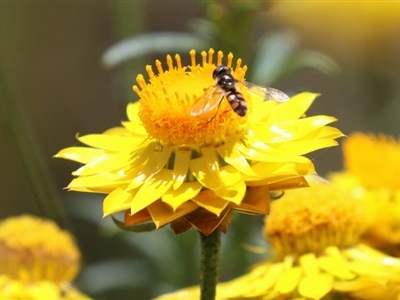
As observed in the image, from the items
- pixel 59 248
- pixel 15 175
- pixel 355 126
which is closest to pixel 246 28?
pixel 59 248

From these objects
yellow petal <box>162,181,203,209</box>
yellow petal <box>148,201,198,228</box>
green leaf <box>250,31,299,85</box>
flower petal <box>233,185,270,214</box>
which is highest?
yellow petal <box>162,181,203,209</box>

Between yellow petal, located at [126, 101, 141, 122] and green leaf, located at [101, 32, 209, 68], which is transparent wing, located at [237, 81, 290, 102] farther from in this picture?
green leaf, located at [101, 32, 209, 68]

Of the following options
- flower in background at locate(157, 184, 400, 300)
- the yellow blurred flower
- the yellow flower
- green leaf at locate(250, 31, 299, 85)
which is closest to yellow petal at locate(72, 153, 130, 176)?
the yellow flower

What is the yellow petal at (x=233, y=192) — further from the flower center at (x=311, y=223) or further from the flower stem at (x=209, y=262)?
the flower center at (x=311, y=223)

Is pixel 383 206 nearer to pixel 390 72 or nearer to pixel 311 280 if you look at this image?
pixel 311 280

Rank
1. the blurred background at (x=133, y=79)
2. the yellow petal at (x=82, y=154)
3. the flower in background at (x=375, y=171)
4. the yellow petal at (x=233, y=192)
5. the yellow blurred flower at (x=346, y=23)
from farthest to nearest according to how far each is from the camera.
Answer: the yellow blurred flower at (x=346, y=23)
the blurred background at (x=133, y=79)
the flower in background at (x=375, y=171)
the yellow petal at (x=82, y=154)
the yellow petal at (x=233, y=192)

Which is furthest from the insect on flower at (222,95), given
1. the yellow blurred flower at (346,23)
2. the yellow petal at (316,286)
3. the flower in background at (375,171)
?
the yellow blurred flower at (346,23)

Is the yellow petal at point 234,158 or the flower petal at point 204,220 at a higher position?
the yellow petal at point 234,158
